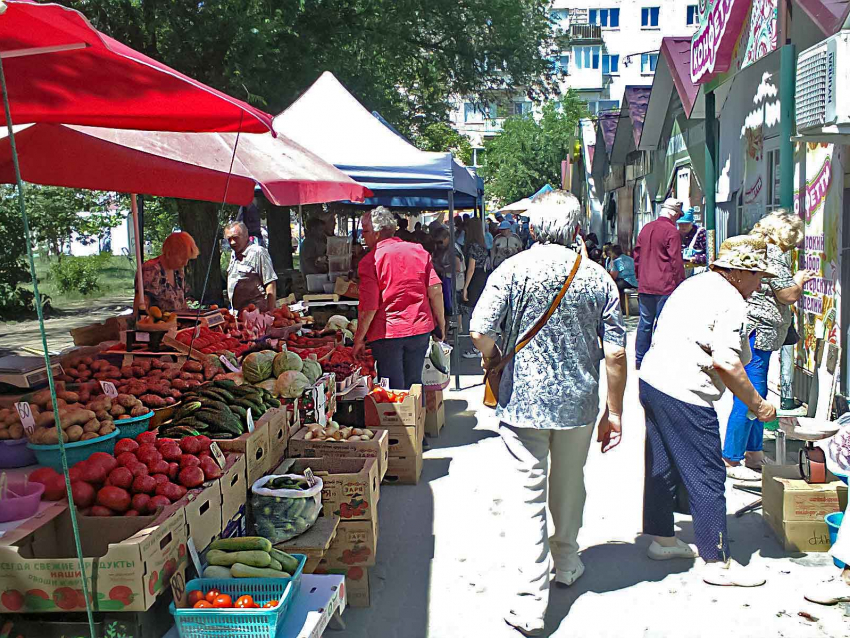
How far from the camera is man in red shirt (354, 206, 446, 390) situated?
249 inches

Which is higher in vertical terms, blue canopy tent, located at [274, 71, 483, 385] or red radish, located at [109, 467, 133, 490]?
blue canopy tent, located at [274, 71, 483, 385]

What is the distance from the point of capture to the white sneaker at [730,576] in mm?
4242

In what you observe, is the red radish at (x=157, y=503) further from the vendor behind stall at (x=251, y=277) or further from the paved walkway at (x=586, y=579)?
the vendor behind stall at (x=251, y=277)

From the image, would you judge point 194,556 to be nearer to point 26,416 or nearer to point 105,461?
point 105,461

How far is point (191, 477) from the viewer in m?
3.72

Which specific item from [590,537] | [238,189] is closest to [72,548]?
[590,537]

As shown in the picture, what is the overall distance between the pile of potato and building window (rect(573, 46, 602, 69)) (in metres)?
64.7

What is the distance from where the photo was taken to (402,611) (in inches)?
164

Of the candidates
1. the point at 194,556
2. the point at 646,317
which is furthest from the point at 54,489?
the point at 646,317

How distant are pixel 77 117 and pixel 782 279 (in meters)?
4.52

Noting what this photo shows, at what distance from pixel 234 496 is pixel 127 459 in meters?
0.56

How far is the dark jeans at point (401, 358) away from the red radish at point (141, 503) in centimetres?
317

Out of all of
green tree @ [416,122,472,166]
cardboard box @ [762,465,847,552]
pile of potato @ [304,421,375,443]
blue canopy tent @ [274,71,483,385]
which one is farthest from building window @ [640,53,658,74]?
cardboard box @ [762,465,847,552]

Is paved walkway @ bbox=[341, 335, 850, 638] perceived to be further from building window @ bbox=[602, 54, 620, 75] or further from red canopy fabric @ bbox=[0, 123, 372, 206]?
building window @ bbox=[602, 54, 620, 75]
